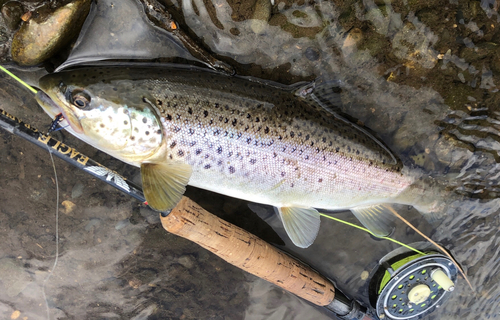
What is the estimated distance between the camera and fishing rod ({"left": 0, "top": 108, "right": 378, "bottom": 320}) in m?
2.05

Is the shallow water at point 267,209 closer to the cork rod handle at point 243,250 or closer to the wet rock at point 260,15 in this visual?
the wet rock at point 260,15

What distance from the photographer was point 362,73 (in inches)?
92.3

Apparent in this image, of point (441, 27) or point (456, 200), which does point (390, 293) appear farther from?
point (441, 27)

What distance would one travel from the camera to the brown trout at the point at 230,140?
1.88 m

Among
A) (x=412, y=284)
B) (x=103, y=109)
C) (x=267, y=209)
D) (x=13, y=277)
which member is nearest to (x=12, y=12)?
(x=103, y=109)

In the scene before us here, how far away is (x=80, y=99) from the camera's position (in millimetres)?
1813

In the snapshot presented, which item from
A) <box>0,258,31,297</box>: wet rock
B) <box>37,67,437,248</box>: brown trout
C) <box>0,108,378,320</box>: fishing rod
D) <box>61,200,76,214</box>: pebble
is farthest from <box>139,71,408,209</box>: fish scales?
<box>0,258,31,297</box>: wet rock

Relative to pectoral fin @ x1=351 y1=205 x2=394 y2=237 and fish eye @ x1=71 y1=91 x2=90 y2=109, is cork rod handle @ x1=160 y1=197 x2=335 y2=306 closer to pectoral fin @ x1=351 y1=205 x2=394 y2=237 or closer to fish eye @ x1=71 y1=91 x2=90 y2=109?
pectoral fin @ x1=351 y1=205 x2=394 y2=237

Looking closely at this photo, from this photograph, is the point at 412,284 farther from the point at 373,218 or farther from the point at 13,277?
the point at 13,277

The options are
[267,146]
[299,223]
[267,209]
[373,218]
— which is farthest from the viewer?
[267,209]

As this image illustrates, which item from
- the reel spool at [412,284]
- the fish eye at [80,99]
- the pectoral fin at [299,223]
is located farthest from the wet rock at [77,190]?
the reel spool at [412,284]

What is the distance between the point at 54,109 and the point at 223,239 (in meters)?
1.36

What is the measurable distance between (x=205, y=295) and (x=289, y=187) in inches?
52.1

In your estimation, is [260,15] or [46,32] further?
[260,15]
